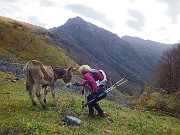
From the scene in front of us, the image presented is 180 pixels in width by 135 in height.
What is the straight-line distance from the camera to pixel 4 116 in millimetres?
15586

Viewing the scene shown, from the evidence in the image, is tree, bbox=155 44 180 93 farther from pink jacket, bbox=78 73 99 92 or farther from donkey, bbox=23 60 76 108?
pink jacket, bbox=78 73 99 92

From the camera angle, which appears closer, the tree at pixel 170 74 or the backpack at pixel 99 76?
the backpack at pixel 99 76

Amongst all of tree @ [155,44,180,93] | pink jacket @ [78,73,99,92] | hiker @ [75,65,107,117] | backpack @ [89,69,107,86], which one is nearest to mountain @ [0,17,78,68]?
tree @ [155,44,180,93]

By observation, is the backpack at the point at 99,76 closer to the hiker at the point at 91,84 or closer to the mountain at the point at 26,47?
the hiker at the point at 91,84

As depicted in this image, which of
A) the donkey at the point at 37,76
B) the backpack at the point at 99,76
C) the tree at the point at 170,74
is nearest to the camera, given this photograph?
the backpack at the point at 99,76

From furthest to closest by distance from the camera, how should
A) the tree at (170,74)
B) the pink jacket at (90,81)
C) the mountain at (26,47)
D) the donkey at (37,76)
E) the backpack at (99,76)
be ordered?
the mountain at (26,47), the tree at (170,74), the donkey at (37,76), the backpack at (99,76), the pink jacket at (90,81)

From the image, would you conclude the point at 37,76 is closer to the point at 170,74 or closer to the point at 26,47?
the point at 170,74

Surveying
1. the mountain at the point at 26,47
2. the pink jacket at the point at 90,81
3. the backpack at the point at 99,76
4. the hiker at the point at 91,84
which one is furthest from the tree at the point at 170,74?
the mountain at the point at 26,47

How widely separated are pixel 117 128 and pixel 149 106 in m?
25.2

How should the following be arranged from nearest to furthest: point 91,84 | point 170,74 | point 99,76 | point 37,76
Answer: point 91,84 → point 99,76 → point 37,76 → point 170,74

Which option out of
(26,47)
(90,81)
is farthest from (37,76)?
(26,47)

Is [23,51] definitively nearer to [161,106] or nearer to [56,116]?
[161,106]

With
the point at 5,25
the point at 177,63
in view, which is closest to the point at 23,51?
the point at 5,25

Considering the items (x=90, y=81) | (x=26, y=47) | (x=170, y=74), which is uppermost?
(x=26, y=47)
